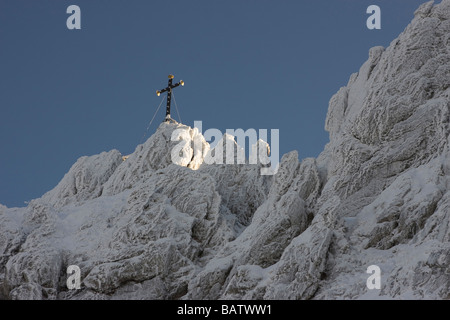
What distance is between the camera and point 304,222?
3503 cm

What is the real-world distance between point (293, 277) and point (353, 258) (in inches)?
123

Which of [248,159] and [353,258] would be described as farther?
[248,159]

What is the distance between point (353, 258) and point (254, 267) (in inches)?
211

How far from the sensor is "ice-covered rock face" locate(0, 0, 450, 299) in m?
29.8

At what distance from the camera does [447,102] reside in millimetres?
33938

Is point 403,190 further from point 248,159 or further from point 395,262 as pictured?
point 248,159

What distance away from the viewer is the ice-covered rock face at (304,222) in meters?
29.8
